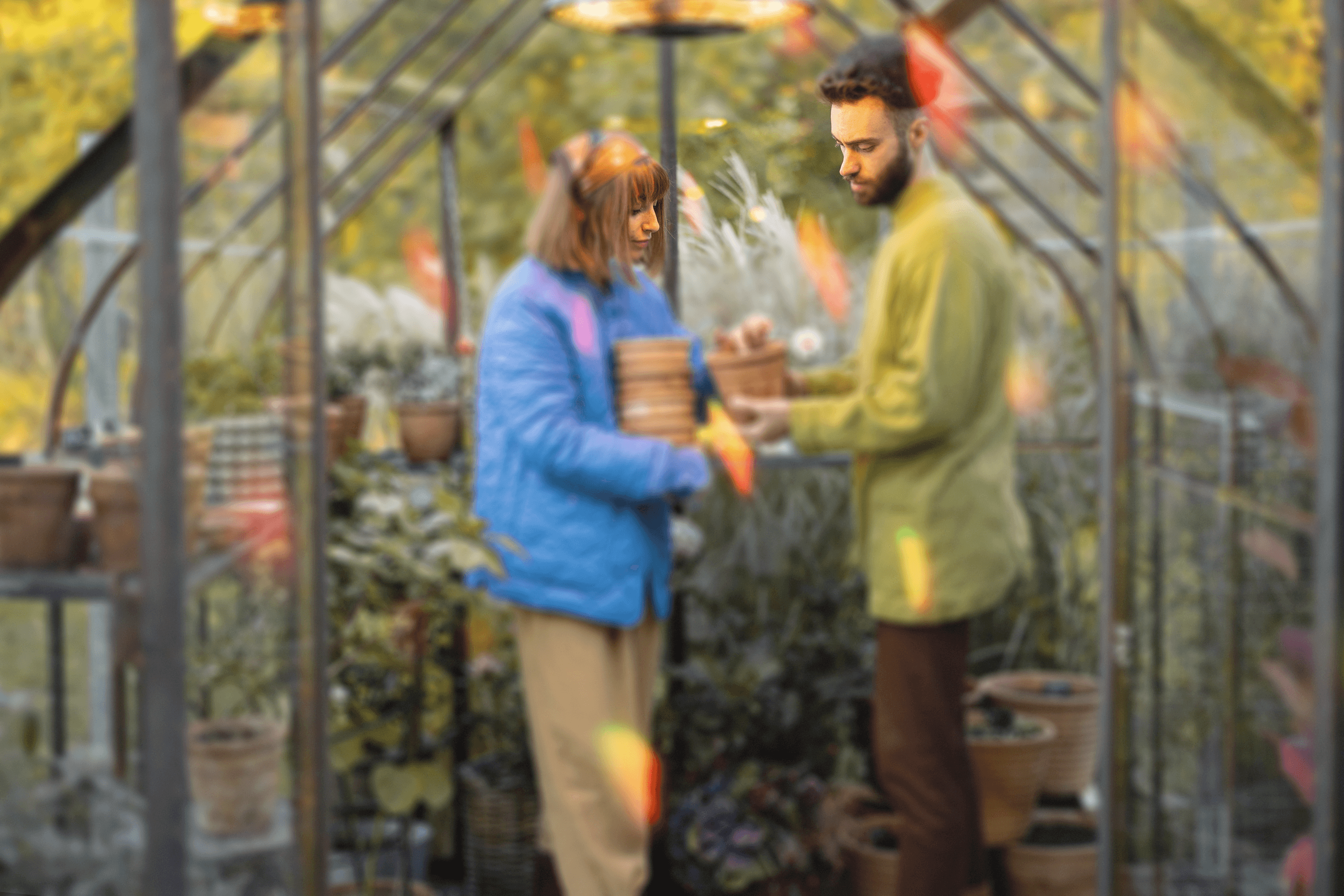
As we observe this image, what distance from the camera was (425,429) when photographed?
11.3ft

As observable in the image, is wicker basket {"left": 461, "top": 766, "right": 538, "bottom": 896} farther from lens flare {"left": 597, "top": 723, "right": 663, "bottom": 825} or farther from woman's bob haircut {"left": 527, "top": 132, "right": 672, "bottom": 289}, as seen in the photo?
woman's bob haircut {"left": 527, "top": 132, "right": 672, "bottom": 289}

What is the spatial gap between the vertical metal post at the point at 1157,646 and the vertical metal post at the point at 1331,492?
39cm

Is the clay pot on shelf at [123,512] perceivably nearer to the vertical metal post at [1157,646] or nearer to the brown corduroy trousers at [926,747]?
the brown corduroy trousers at [926,747]

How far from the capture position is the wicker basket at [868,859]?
108 inches

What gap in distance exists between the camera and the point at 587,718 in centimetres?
218

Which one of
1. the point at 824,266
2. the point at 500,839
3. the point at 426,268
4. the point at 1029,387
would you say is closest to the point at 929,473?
the point at 824,266

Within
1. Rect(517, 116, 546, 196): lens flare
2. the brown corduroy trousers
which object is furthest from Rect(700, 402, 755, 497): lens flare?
Rect(517, 116, 546, 196): lens flare

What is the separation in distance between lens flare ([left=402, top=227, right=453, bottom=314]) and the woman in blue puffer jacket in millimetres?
1990

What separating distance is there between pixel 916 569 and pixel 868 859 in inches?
34.0

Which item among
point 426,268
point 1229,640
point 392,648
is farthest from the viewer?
point 426,268

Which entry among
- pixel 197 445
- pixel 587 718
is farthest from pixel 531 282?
pixel 587 718

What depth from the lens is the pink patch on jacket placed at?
6.50 ft

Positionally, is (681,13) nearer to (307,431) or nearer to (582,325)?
(582,325)

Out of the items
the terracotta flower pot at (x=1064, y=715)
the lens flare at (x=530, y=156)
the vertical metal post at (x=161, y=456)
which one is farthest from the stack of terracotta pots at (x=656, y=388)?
the lens flare at (x=530, y=156)
